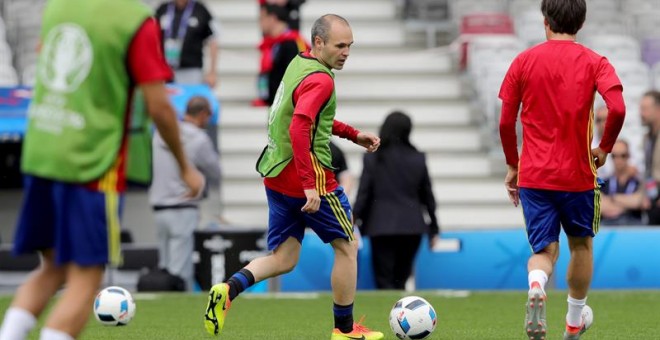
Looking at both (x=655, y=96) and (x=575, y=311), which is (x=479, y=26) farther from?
(x=575, y=311)

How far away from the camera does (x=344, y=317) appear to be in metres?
8.38

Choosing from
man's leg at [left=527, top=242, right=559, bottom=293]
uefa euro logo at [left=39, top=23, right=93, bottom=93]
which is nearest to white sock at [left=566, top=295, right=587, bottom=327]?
man's leg at [left=527, top=242, right=559, bottom=293]

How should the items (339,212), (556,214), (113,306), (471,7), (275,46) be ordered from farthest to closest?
(471,7) → (275,46) → (113,306) → (339,212) → (556,214)

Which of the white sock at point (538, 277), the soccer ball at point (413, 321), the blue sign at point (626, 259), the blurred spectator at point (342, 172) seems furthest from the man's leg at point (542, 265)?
the blue sign at point (626, 259)

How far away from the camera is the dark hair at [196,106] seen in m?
13.5

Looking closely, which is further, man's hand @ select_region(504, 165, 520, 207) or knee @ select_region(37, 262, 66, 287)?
man's hand @ select_region(504, 165, 520, 207)

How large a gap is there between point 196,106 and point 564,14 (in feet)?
20.7

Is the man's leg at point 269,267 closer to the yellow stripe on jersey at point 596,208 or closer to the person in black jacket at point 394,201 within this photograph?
the yellow stripe on jersey at point 596,208

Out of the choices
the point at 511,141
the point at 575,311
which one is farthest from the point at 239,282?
the point at 575,311

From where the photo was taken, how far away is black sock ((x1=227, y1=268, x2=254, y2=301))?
8430mm

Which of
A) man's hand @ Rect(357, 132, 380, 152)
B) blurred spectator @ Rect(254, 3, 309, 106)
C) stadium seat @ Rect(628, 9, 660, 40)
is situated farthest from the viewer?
stadium seat @ Rect(628, 9, 660, 40)

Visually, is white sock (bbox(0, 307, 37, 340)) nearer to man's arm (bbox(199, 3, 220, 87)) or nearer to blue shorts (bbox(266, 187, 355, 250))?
blue shorts (bbox(266, 187, 355, 250))

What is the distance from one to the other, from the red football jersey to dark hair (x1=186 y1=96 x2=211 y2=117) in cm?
615

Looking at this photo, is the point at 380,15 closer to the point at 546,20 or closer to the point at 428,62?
the point at 428,62
